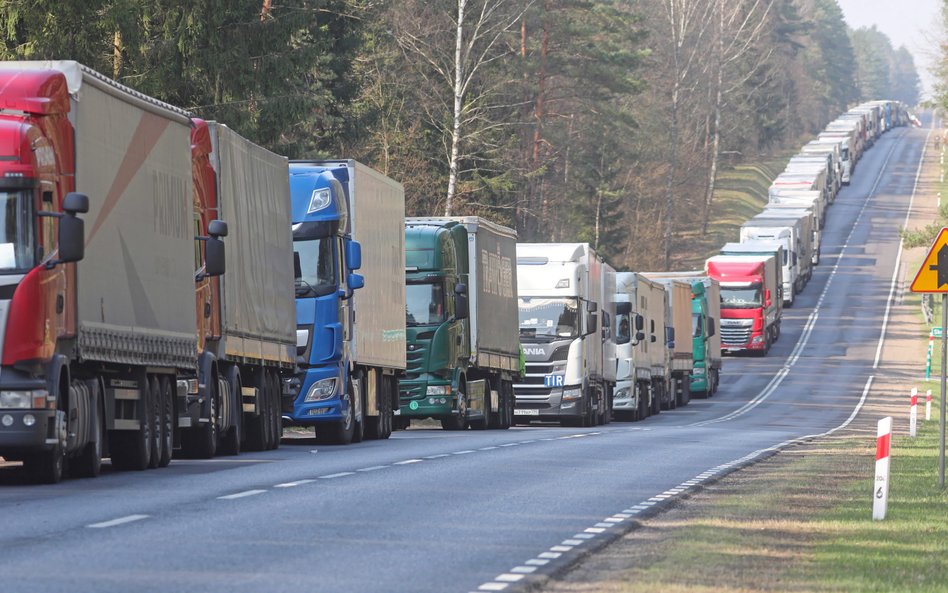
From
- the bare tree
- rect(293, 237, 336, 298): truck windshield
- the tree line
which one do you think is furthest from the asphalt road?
the bare tree

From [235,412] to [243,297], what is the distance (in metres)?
1.39

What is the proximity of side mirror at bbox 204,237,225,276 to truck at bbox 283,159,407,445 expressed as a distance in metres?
4.40

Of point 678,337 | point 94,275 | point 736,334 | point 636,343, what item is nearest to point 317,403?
point 94,275

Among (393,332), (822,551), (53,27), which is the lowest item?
(822,551)

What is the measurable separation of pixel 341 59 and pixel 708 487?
118 feet

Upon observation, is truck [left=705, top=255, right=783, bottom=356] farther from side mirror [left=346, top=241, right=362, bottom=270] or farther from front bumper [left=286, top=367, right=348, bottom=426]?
front bumper [left=286, top=367, right=348, bottom=426]

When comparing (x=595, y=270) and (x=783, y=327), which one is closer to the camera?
(x=595, y=270)

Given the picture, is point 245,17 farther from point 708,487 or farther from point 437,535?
point 437,535

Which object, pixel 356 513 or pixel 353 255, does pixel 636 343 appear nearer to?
pixel 353 255

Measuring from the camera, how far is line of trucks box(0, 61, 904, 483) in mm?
16391

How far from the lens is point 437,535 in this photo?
42.0 ft

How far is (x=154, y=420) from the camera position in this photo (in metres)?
19.6

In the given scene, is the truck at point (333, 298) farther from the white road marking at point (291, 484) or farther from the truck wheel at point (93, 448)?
the white road marking at point (291, 484)

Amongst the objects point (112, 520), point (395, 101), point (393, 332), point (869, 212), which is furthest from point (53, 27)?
point (869, 212)
